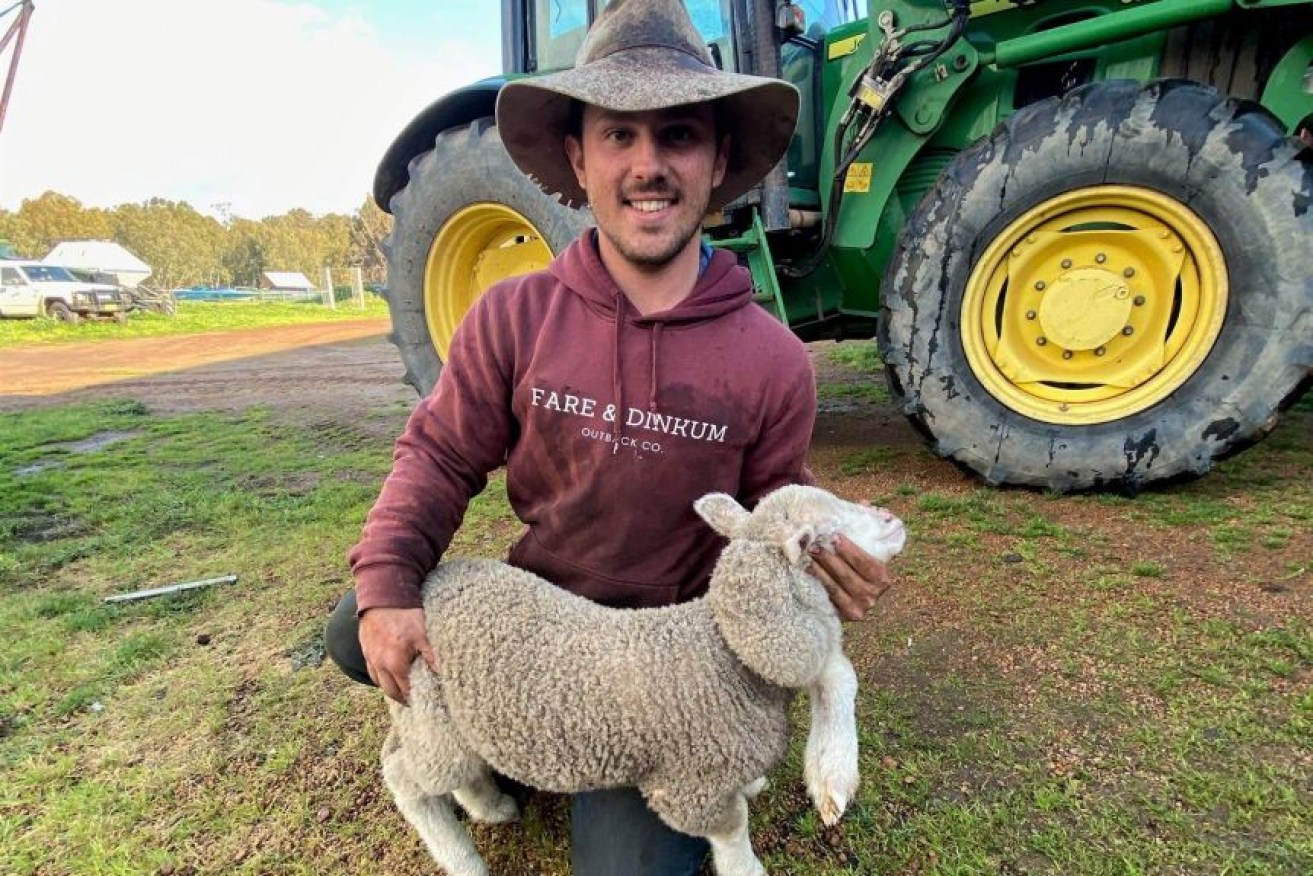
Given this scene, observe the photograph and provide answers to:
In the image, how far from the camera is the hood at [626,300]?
63.2 inches

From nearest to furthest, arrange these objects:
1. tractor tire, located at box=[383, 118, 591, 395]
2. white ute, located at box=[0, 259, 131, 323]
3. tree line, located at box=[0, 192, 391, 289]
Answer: tractor tire, located at box=[383, 118, 591, 395], white ute, located at box=[0, 259, 131, 323], tree line, located at box=[0, 192, 391, 289]

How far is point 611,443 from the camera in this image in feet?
5.22

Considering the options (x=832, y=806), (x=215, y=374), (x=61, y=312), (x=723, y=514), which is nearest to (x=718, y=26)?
(x=723, y=514)

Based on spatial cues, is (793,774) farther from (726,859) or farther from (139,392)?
(139,392)

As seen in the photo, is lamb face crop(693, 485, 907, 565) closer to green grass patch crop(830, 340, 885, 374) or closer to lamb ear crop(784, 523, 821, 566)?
lamb ear crop(784, 523, 821, 566)

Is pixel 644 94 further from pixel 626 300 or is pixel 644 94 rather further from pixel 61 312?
pixel 61 312

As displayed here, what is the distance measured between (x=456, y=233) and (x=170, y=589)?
2.36m

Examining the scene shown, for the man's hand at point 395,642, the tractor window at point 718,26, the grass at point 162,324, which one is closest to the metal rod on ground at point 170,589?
the man's hand at point 395,642

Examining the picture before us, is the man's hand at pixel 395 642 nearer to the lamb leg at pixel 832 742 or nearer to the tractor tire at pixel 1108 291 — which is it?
the lamb leg at pixel 832 742

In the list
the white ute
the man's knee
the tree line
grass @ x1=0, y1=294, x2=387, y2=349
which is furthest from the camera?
the tree line

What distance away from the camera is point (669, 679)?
4.32ft

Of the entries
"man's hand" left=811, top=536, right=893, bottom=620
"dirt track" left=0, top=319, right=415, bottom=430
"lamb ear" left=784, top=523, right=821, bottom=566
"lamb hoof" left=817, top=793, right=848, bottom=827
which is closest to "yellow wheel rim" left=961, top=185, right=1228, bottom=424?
"man's hand" left=811, top=536, right=893, bottom=620

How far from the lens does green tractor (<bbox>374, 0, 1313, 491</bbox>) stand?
2658 millimetres

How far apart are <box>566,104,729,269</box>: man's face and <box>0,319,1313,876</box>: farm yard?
4.46ft
